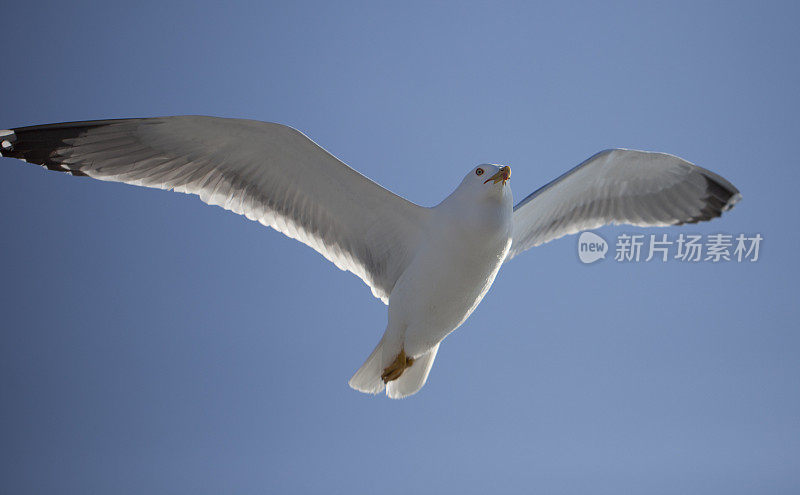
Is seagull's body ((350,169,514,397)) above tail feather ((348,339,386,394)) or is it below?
above

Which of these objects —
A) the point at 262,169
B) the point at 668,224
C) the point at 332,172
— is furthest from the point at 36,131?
the point at 668,224

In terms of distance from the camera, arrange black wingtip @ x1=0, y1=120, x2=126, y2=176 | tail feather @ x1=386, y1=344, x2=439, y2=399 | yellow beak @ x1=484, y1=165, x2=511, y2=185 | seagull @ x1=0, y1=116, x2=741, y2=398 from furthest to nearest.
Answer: tail feather @ x1=386, y1=344, x2=439, y2=399
black wingtip @ x1=0, y1=120, x2=126, y2=176
seagull @ x1=0, y1=116, x2=741, y2=398
yellow beak @ x1=484, y1=165, x2=511, y2=185

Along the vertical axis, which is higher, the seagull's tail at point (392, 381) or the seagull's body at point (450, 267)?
the seagull's body at point (450, 267)

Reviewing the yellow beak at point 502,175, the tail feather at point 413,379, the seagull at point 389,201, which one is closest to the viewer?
the yellow beak at point 502,175

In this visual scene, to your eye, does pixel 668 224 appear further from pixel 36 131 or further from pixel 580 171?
pixel 36 131

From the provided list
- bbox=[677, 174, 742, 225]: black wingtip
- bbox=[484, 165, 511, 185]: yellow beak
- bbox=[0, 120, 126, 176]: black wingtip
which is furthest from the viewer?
bbox=[677, 174, 742, 225]: black wingtip

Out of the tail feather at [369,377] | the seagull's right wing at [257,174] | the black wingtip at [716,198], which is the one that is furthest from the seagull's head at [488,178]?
the black wingtip at [716,198]

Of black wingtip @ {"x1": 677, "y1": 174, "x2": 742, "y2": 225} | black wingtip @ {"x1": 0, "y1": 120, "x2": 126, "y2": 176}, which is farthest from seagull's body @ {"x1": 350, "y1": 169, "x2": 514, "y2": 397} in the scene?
black wingtip @ {"x1": 0, "y1": 120, "x2": 126, "y2": 176}

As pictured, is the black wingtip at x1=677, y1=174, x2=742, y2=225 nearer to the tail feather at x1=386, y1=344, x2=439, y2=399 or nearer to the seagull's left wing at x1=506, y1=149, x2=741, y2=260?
the seagull's left wing at x1=506, y1=149, x2=741, y2=260

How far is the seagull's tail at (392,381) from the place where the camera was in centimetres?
382

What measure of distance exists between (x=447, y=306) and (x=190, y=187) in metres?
1.19

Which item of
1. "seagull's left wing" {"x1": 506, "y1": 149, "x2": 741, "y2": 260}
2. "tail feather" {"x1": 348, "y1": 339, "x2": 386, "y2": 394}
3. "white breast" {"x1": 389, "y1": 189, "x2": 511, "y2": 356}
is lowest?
"tail feather" {"x1": 348, "y1": 339, "x2": 386, "y2": 394}

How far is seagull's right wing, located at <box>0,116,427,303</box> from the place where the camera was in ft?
11.8

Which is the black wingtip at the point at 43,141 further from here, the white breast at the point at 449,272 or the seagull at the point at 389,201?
the white breast at the point at 449,272
